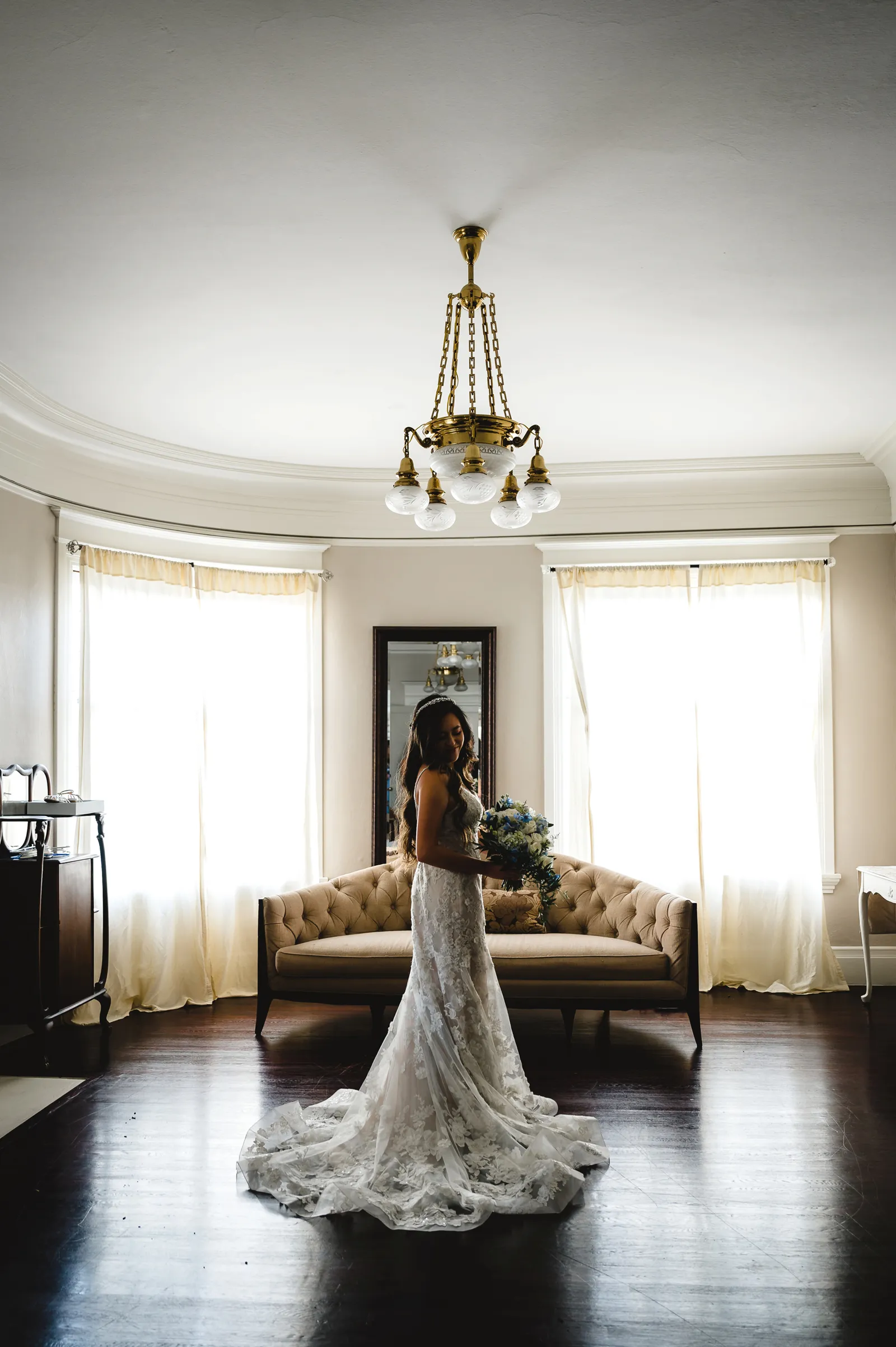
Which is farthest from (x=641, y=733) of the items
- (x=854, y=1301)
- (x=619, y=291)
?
(x=854, y=1301)

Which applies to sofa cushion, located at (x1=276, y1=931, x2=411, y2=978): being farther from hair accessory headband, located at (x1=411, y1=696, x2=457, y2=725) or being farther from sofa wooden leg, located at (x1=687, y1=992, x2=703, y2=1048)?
hair accessory headband, located at (x1=411, y1=696, x2=457, y2=725)

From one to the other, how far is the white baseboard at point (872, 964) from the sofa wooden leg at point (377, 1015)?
310 cm

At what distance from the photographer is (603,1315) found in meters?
2.61

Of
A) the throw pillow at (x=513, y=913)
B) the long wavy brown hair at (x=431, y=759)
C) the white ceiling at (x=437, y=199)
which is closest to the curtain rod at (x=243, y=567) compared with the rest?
the white ceiling at (x=437, y=199)

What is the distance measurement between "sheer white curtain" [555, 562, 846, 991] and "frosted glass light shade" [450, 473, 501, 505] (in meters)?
3.37

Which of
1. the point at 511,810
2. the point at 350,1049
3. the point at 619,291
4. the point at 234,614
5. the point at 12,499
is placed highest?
the point at 619,291

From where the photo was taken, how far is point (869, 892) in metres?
6.03

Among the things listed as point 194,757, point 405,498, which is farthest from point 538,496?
point 194,757

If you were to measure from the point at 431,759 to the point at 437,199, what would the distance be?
197cm

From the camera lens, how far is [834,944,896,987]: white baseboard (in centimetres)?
642

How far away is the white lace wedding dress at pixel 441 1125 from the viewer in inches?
126

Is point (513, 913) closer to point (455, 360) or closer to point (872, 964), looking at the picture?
point (872, 964)

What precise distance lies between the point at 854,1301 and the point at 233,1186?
197 centimetres

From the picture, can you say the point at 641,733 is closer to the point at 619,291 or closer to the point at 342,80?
the point at 619,291
